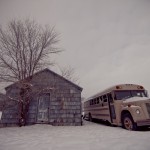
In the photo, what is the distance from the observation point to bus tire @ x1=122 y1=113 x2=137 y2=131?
740 cm

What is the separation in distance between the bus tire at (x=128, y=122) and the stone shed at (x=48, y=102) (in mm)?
4333

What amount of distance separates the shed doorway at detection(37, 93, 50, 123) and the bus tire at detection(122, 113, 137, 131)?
625 centimetres

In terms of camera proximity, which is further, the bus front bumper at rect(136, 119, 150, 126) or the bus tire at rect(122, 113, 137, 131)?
the bus tire at rect(122, 113, 137, 131)

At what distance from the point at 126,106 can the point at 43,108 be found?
22.3 feet

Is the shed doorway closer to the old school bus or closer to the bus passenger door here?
the old school bus

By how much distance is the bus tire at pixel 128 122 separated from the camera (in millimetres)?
7397

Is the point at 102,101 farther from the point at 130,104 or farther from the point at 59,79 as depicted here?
the point at 59,79

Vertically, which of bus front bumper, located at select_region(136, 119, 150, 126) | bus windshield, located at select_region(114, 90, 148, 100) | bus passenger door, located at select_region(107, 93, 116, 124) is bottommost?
bus front bumper, located at select_region(136, 119, 150, 126)

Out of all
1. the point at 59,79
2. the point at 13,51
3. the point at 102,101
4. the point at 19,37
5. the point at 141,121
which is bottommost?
the point at 141,121

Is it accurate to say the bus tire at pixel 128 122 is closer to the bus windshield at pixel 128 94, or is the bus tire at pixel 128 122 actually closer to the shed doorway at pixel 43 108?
the bus windshield at pixel 128 94

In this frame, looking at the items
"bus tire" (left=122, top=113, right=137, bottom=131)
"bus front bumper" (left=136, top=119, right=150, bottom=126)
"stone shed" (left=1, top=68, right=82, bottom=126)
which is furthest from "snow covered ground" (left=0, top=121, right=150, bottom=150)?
"stone shed" (left=1, top=68, right=82, bottom=126)

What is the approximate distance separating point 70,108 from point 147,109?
6.11m

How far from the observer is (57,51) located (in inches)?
500

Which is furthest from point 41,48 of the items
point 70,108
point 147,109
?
point 147,109
